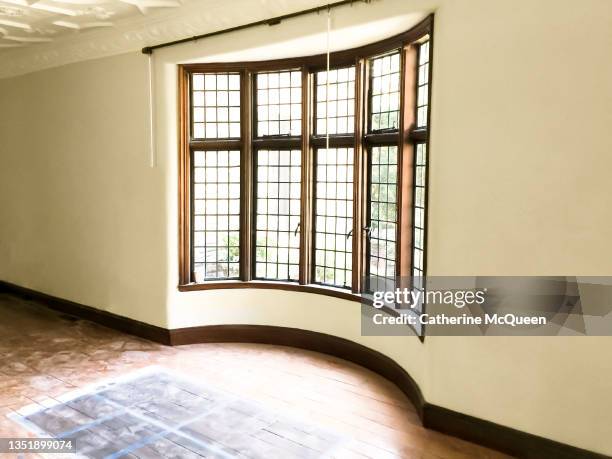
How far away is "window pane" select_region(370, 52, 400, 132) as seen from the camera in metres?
4.80

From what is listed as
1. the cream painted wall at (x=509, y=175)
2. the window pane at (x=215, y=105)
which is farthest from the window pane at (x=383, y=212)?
the window pane at (x=215, y=105)

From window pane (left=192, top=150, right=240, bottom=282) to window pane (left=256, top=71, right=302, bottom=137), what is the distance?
447 millimetres

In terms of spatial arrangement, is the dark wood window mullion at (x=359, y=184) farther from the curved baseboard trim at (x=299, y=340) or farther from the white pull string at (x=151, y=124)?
the white pull string at (x=151, y=124)

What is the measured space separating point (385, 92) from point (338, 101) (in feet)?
1.81

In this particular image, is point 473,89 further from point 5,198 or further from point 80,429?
point 5,198

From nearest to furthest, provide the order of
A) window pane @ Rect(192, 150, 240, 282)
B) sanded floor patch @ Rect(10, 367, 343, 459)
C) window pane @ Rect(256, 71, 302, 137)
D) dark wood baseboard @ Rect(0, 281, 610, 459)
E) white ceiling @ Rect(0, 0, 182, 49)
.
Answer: dark wood baseboard @ Rect(0, 281, 610, 459) < sanded floor patch @ Rect(10, 367, 343, 459) < white ceiling @ Rect(0, 0, 182, 49) < window pane @ Rect(256, 71, 302, 137) < window pane @ Rect(192, 150, 240, 282)

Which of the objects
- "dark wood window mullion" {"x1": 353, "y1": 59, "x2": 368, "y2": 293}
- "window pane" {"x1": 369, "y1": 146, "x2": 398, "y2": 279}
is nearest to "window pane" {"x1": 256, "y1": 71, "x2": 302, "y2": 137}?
"dark wood window mullion" {"x1": 353, "y1": 59, "x2": 368, "y2": 293}

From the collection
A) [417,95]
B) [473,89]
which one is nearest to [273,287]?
[417,95]

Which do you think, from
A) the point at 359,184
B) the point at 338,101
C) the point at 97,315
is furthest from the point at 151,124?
the point at 97,315

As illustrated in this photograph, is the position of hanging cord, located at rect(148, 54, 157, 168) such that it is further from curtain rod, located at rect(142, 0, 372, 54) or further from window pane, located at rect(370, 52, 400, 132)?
window pane, located at rect(370, 52, 400, 132)

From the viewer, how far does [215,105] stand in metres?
5.76

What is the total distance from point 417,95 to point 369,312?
1913 millimetres

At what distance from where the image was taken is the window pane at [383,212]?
489cm

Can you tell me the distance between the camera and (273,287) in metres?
5.69
